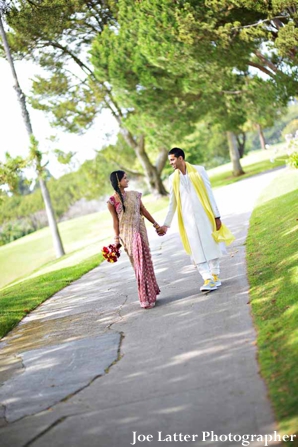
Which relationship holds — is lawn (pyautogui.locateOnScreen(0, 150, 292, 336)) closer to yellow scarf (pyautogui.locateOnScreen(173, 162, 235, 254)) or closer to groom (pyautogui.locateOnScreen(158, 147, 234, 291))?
groom (pyautogui.locateOnScreen(158, 147, 234, 291))

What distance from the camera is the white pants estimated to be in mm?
8498

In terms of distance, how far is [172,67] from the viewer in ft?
74.7

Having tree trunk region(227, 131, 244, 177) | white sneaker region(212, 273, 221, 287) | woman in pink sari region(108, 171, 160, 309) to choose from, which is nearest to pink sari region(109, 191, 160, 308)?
woman in pink sari region(108, 171, 160, 309)

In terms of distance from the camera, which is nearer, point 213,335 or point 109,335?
point 213,335

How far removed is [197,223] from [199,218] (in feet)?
0.24

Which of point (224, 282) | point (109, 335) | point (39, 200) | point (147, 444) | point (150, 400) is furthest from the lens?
point (39, 200)

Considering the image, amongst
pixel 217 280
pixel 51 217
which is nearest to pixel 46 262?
pixel 51 217

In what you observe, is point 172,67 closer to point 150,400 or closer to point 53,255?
point 53,255

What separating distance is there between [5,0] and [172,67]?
6812mm

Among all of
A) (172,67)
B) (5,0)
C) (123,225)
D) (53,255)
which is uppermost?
(5,0)

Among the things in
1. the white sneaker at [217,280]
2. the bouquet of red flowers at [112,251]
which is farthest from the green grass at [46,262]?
the white sneaker at [217,280]

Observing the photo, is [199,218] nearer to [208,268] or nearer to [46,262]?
[208,268]

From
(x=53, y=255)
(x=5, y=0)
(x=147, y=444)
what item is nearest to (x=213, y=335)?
(x=147, y=444)

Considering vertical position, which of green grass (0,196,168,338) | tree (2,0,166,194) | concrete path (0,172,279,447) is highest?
tree (2,0,166,194)
